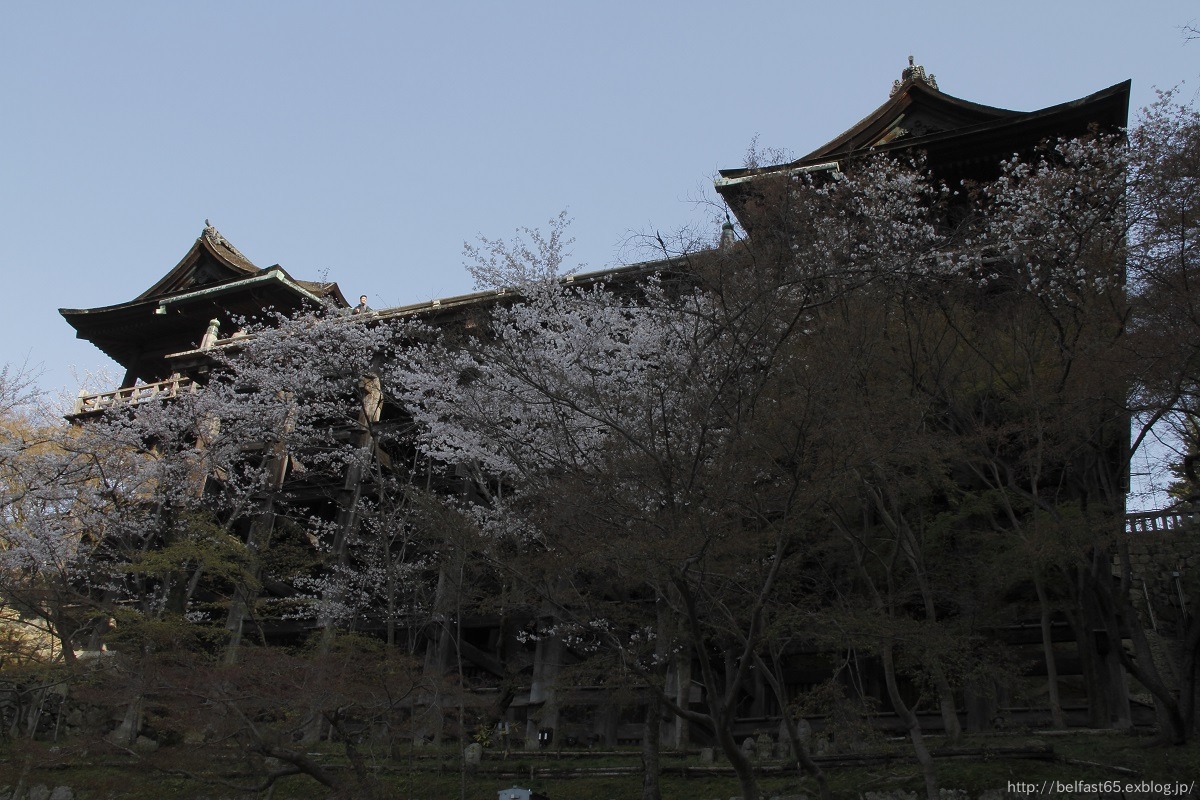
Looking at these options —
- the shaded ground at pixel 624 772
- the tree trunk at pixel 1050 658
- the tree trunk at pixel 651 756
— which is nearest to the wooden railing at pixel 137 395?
the shaded ground at pixel 624 772

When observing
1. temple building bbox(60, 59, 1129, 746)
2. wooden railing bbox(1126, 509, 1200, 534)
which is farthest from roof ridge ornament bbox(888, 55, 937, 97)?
wooden railing bbox(1126, 509, 1200, 534)

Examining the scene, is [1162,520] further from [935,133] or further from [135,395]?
[135,395]

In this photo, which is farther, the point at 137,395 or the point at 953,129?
the point at 137,395

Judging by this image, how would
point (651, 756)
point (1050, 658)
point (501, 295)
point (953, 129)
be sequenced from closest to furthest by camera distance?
point (651, 756)
point (1050, 658)
point (501, 295)
point (953, 129)

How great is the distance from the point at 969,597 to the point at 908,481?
2.95 meters

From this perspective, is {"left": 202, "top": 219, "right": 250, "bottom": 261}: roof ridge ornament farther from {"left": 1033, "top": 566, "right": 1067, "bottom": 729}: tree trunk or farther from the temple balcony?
{"left": 1033, "top": 566, "right": 1067, "bottom": 729}: tree trunk

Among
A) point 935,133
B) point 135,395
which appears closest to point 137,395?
point 135,395

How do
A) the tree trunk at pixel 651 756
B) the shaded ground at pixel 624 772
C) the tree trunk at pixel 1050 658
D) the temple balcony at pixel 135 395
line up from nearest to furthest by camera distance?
the shaded ground at pixel 624 772
the tree trunk at pixel 651 756
the tree trunk at pixel 1050 658
the temple balcony at pixel 135 395

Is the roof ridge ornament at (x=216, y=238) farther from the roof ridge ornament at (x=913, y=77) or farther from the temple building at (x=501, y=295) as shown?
the roof ridge ornament at (x=913, y=77)

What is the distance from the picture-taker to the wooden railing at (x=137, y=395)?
24.1 meters

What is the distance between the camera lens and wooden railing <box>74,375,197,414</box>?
947 inches

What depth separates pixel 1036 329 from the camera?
13.7 meters

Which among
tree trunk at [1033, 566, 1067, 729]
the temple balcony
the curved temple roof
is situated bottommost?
tree trunk at [1033, 566, 1067, 729]

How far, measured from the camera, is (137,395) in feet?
82.2
